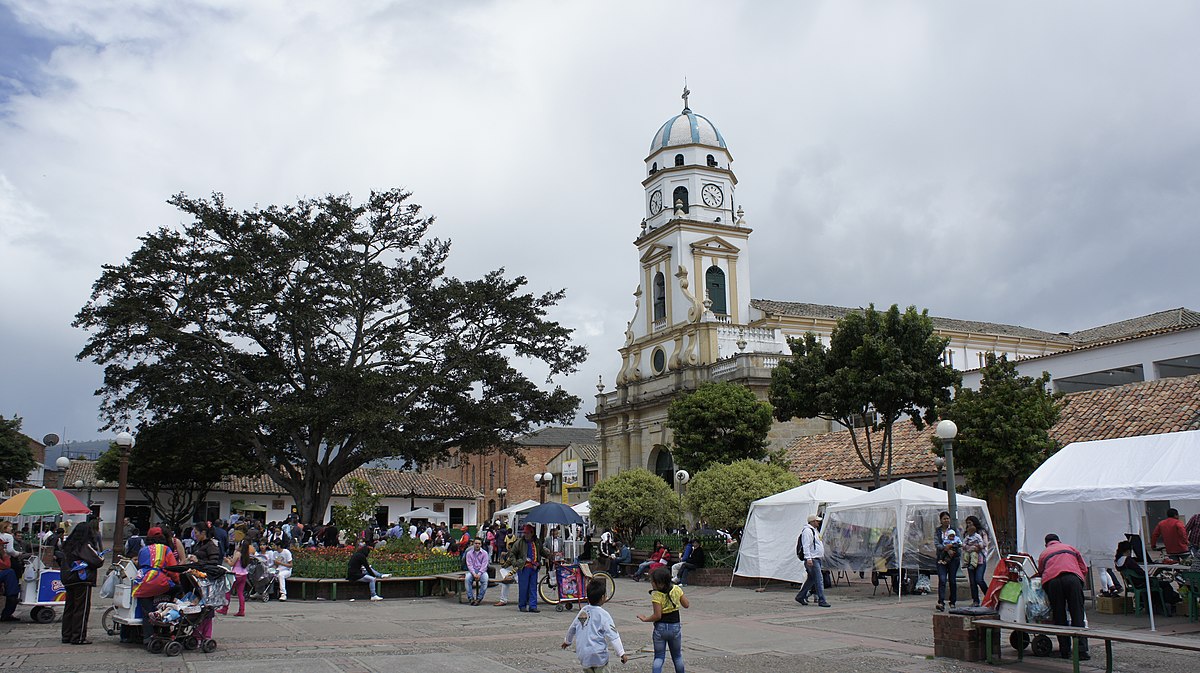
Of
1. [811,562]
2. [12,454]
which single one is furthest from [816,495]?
[12,454]

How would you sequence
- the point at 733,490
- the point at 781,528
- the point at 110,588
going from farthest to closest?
1. the point at 733,490
2. the point at 781,528
3. the point at 110,588

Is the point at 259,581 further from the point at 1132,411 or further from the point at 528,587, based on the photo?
the point at 1132,411

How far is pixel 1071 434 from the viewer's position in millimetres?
23938

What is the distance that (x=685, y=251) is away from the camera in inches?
1738

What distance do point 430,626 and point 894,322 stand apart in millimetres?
16190

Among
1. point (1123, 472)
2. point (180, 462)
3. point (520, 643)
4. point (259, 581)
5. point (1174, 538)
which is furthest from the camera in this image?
point (180, 462)

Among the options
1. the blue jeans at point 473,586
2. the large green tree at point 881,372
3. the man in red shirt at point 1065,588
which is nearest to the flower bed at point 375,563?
the blue jeans at point 473,586

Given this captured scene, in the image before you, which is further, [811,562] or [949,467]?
[811,562]

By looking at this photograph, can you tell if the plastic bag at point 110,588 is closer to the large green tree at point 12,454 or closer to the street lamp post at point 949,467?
the street lamp post at point 949,467

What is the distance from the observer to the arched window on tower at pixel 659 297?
150 ft

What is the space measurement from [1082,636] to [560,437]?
2694 inches

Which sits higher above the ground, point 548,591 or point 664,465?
point 664,465

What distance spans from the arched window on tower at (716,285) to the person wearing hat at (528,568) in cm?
2872

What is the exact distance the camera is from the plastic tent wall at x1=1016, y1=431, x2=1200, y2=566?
1178cm
